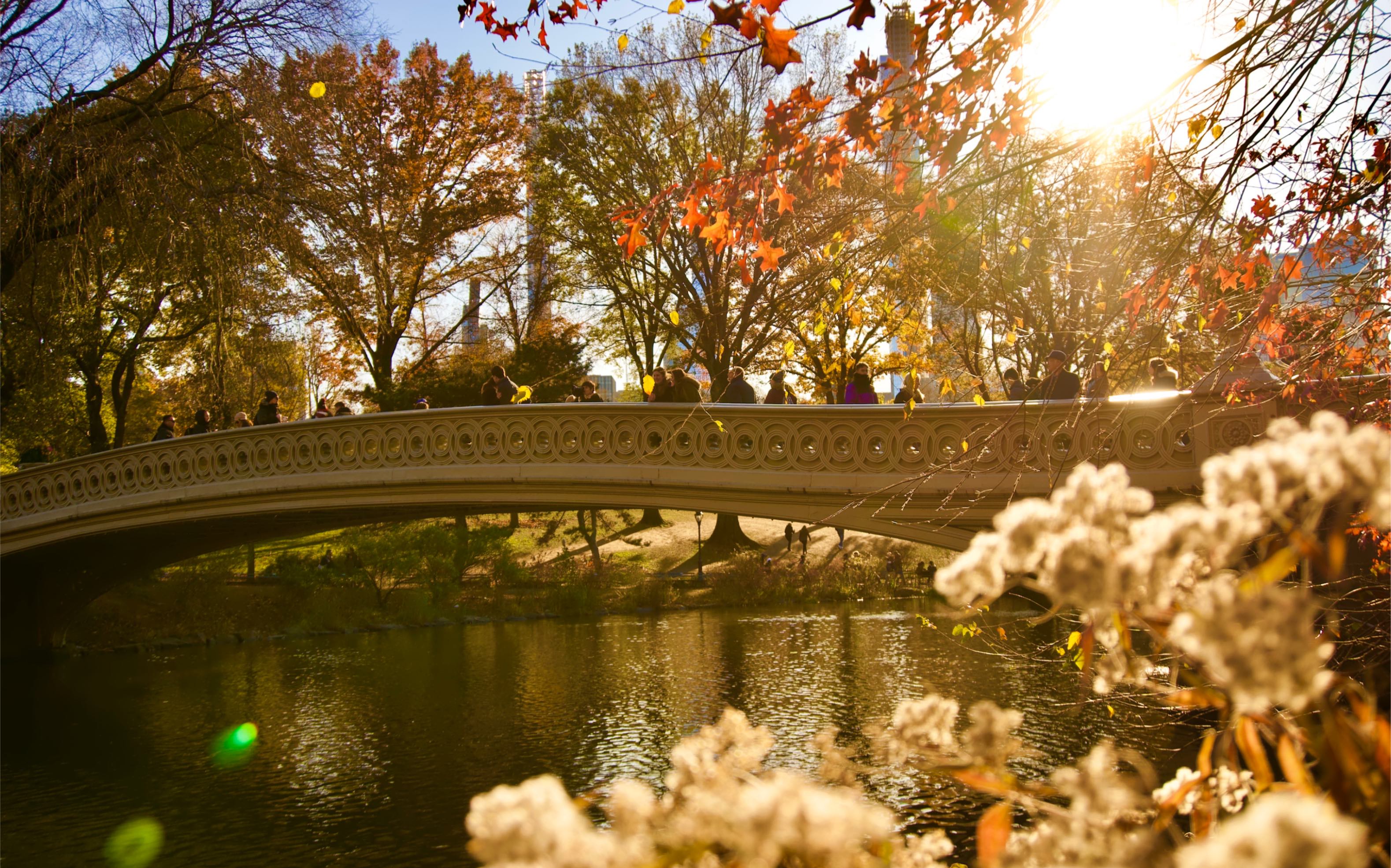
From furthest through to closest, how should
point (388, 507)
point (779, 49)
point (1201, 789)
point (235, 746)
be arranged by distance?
point (388, 507)
point (235, 746)
point (779, 49)
point (1201, 789)

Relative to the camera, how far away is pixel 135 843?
360 inches

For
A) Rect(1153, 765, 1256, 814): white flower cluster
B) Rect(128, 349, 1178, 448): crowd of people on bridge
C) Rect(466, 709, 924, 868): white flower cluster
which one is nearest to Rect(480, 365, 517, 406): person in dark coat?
Rect(128, 349, 1178, 448): crowd of people on bridge

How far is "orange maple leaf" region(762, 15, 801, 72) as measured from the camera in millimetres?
2713

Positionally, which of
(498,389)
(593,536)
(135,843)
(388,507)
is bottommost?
(135,843)

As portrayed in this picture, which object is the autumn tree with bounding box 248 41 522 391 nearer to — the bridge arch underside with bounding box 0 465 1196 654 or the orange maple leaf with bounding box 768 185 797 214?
the bridge arch underside with bounding box 0 465 1196 654

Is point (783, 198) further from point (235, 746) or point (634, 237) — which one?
point (235, 746)

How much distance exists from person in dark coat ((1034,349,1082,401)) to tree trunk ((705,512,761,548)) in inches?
684

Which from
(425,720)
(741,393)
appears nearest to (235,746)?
(425,720)

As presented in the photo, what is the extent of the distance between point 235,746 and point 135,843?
3.11 metres

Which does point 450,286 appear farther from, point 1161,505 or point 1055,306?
point 1161,505

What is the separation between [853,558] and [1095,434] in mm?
19003

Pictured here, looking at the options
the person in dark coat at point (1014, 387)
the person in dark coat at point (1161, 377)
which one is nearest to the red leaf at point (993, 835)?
the person in dark coat at point (1161, 377)

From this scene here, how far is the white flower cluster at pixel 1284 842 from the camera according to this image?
2.36 ft

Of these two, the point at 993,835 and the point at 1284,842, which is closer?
the point at 1284,842
